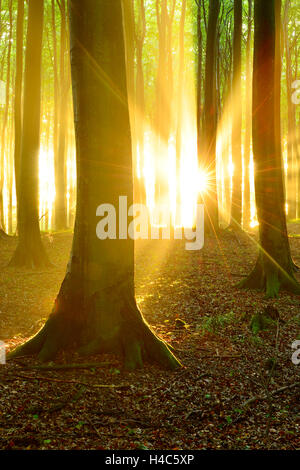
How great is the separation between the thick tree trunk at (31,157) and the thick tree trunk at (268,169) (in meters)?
6.15

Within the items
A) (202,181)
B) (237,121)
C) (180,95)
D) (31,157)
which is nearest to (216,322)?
(31,157)

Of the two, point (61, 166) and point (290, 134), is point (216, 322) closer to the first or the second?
point (61, 166)

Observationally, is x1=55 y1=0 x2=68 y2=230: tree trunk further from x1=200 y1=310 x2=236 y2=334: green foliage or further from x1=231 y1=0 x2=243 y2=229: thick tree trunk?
x1=200 y1=310 x2=236 y2=334: green foliage

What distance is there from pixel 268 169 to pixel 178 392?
5.64 m

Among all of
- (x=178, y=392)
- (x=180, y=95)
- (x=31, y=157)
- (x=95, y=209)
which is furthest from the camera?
(x=180, y=95)

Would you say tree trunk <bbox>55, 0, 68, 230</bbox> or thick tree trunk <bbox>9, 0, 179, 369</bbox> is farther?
tree trunk <bbox>55, 0, 68, 230</bbox>

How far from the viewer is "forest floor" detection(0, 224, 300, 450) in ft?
12.5

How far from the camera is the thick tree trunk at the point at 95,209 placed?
515cm

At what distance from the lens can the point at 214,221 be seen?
1650cm

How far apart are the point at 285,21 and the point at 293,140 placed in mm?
6324

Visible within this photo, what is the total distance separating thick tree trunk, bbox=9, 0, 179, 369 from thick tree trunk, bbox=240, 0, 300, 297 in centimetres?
437

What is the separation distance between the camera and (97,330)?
5238 millimetres

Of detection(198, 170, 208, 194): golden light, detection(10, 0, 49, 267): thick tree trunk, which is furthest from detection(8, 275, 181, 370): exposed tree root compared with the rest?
detection(198, 170, 208, 194): golden light

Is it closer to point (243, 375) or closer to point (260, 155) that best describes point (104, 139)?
point (243, 375)
